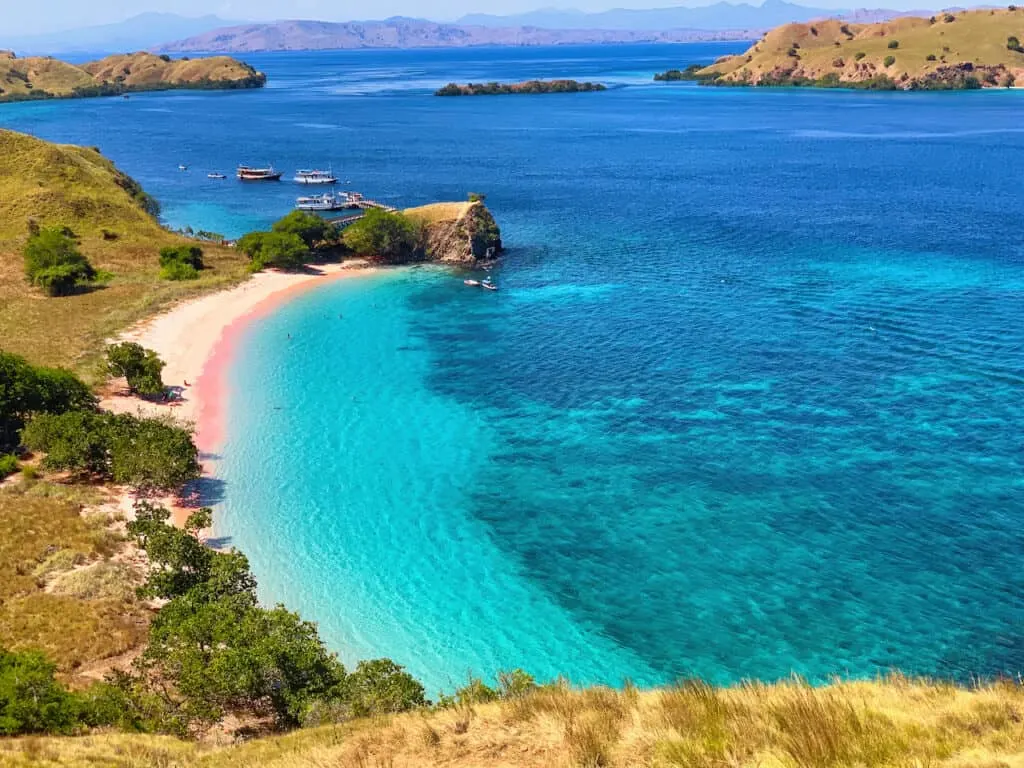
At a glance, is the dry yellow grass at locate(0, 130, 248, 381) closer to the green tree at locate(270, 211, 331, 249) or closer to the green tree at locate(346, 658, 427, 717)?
the green tree at locate(270, 211, 331, 249)

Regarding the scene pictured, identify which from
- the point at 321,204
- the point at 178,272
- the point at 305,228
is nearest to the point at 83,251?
the point at 178,272

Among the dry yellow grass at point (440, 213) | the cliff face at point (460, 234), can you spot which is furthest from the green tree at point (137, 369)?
the dry yellow grass at point (440, 213)

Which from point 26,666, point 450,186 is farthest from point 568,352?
point 450,186

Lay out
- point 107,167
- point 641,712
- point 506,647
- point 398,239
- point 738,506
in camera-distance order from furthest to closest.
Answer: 1. point 107,167
2. point 398,239
3. point 738,506
4. point 506,647
5. point 641,712

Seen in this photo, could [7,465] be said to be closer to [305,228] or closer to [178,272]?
[178,272]

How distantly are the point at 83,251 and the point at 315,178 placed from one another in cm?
5183

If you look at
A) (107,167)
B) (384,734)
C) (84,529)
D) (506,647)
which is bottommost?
(506,647)

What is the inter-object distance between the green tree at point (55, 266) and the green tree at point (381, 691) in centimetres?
6069

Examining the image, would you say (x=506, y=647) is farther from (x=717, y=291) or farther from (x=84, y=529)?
(x=717, y=291)

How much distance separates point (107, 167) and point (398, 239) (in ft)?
190

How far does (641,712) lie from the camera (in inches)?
629

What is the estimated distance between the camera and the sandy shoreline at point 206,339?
4809 centimetres

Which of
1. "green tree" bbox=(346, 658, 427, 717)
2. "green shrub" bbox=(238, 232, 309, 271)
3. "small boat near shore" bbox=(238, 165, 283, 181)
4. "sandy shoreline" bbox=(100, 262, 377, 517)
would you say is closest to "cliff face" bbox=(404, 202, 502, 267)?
"sandy shoreline" bbox=(100, 262, 377, 517)

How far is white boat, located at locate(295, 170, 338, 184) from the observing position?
4995 inches
